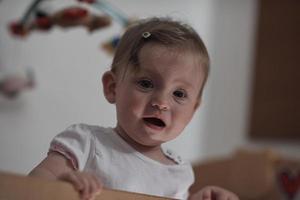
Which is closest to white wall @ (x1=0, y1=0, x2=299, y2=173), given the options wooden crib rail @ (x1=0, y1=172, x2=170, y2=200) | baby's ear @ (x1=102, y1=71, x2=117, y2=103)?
baby's ear @ (x1=102, y1=71, x2=117, y2=103)

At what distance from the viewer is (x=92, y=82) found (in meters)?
0.64

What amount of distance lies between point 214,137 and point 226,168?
645 millimetres

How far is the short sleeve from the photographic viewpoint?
1.61 ft

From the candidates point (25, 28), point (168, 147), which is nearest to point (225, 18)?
point (25, 28)

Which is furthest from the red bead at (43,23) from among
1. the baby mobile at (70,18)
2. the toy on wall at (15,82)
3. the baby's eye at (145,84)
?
the baby's eye at (145,84)

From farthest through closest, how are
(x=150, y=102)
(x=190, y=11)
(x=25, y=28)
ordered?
(x=190, y=11) < (x=25, y=28) < (x=150, y=102)

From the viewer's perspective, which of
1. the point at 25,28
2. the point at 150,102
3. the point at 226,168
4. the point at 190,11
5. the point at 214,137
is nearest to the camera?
the point at 150,102

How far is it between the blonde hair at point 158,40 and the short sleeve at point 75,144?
0.07m

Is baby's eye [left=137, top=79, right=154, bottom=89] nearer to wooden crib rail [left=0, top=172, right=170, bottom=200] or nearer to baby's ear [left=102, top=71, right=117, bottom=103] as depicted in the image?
baby's ear [left=102, top=71, right=117, bottom=103]

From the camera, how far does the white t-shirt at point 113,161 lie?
0.50m

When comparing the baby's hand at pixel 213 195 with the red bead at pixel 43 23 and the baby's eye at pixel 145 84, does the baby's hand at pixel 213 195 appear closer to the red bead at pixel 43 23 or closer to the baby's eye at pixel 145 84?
the baby's eye at pixel 145 84

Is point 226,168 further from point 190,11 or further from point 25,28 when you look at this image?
point 190,11

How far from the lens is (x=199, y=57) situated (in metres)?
0.53

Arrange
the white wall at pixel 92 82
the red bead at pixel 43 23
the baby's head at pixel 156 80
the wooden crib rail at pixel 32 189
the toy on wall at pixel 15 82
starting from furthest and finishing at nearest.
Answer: the toy on wall at pixel 15 82 → the red bead at pixel 43 23 → the white wall at pixel 92 82 → the baby's head at pixel 156 80 → the wooden crib rail at pixel 32 189
